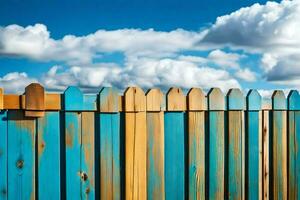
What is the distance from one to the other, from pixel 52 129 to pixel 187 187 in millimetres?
1620

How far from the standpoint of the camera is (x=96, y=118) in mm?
3939

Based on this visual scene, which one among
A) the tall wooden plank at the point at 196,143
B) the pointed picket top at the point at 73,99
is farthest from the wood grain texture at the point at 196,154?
the pointed picket top at the point at 73,99

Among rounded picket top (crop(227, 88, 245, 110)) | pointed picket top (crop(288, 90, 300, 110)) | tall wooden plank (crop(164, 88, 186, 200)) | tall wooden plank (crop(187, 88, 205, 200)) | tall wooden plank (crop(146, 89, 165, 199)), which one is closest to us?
tall wooden plank (crop(146, 89, 165, 199))

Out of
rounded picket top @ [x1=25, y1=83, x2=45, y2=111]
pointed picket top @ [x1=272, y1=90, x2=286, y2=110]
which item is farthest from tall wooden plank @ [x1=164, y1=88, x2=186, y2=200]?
pointed picket top @ [x1=272, y1=90, x2=286, y2=110]

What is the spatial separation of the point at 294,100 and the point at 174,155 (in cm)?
206

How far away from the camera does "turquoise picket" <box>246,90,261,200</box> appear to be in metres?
4.97

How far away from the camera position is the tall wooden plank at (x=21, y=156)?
3.71 m

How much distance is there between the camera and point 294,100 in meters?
5.50

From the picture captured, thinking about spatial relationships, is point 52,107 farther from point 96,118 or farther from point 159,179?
point 159,179

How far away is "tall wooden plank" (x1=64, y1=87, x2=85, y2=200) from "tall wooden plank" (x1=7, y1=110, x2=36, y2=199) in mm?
301

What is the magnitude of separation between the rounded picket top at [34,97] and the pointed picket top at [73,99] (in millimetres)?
203

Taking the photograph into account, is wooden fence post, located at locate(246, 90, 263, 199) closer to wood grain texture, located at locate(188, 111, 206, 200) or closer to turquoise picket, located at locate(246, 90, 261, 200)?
turquoise picket, located at locate(246, 90, 261, 200)

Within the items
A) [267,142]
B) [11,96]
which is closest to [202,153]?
[267,142]

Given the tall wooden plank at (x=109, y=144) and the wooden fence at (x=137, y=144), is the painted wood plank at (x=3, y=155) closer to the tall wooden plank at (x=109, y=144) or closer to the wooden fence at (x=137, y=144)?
the wooden fence at (x=137, y=144)
